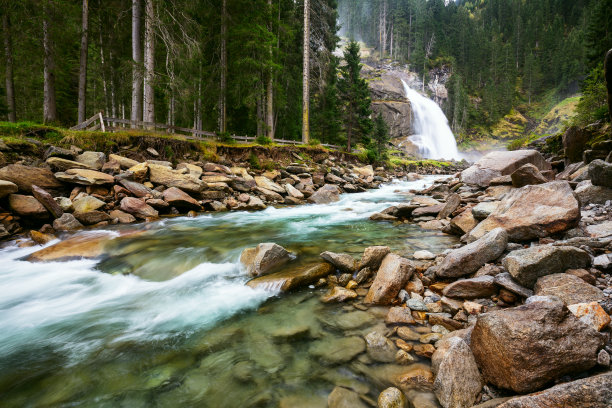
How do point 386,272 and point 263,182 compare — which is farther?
point 263,182

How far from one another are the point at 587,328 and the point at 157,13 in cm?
1640

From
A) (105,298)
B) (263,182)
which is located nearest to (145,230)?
(105,298)

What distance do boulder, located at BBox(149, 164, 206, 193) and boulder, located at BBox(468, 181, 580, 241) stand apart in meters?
9.17

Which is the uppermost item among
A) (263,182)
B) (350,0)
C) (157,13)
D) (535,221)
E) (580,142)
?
(350,0)

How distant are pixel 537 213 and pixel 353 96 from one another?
79.0 ft

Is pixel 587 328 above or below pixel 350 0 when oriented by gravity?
below

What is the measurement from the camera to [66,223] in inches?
272

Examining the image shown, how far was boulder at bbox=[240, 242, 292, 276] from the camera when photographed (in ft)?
15.3

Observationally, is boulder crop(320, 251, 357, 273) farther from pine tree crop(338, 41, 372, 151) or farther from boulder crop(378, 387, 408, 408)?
pine tree crop(338, 41, 372, 151)

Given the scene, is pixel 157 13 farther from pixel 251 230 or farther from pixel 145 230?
pixel 251 230

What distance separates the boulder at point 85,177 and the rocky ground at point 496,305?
6.63 m

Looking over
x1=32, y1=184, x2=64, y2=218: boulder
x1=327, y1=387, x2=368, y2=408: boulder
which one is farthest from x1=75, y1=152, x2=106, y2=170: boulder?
x1=327, y1=387, x2=368, y2=408: boulder

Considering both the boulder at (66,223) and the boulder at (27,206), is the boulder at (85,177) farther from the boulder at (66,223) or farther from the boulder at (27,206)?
the boulder at (66,223)

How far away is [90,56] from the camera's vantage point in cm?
2144
